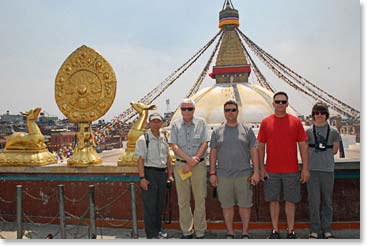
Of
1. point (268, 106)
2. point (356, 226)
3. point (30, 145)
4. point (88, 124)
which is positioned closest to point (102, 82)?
point (88, 124)

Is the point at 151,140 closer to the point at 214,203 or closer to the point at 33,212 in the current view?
A: the point at 214,203

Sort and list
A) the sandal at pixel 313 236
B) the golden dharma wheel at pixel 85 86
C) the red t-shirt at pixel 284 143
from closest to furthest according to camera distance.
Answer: the red t-shirt at pixel 284 143 → the sandal at pixel 313 236 → the golden dharma wheel at pixel 85 86

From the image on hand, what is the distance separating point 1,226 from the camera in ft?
13.6

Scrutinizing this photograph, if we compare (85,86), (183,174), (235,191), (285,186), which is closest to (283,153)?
(285,186)

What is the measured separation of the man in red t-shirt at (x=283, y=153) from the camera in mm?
2957

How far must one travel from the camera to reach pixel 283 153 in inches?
116

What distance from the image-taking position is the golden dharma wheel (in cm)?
414

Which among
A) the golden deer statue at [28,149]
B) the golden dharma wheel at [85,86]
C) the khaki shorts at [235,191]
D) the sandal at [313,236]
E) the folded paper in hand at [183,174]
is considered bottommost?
the sandal at [313,236]

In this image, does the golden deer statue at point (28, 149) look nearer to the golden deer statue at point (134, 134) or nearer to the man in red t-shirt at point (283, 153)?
the golden deer statue at point (134, 134)

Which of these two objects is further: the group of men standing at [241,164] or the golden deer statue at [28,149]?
the golden deer statue at [28,149]

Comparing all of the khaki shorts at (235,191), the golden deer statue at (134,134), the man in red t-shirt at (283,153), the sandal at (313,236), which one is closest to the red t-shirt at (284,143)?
the man in red t-shirt at (283,153)

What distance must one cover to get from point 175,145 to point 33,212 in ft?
7.74

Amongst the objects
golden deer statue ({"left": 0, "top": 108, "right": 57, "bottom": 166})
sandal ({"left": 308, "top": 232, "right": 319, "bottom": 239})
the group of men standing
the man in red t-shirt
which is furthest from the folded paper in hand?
→ golden deer statue ({"left": 0, "top": 108, "right": 57, "bottom": 166})

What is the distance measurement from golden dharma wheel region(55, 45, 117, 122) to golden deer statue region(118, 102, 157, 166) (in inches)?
16.6
